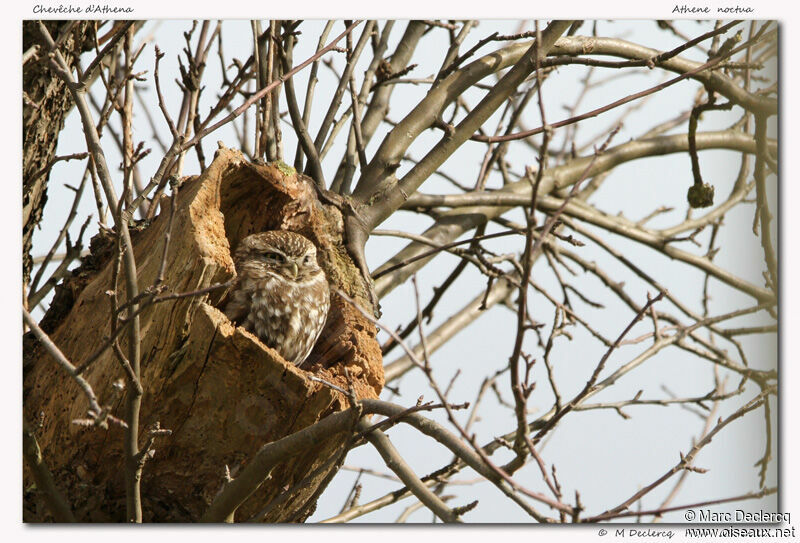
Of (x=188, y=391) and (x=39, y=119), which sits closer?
(x=188, y=391)

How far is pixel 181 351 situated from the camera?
81.7 inches

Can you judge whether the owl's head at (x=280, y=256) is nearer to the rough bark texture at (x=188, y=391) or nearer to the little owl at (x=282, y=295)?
the little owl at (x=282, y=295)

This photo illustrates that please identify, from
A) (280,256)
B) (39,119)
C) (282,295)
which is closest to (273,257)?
(280,256)

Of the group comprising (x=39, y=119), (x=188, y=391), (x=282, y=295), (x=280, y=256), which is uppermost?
(x=39, y=119)

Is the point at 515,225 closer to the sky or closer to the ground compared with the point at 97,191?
closer to the sky

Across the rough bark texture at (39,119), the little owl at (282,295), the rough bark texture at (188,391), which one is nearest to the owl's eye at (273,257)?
the little owl at (282,295)

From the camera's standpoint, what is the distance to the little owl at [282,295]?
8.69 ft

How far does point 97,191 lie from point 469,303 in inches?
89.7

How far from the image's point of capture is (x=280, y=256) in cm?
276

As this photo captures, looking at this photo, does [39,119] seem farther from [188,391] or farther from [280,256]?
[188,391]

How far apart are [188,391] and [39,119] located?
1203 mm

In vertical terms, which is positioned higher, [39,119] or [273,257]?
[39,119]
